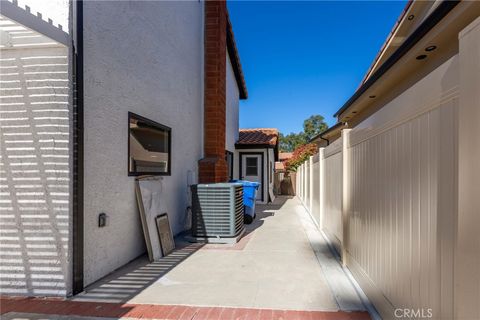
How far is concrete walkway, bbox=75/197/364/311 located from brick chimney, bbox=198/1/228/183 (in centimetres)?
323

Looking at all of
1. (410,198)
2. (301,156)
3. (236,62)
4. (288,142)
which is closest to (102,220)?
(410,198)

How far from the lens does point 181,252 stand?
5562mm

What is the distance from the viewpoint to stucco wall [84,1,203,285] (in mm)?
3939

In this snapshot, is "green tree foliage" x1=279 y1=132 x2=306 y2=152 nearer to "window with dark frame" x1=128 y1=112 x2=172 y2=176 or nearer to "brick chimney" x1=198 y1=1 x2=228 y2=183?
"brick chimney" x1=198 y1=1 x2=228 y2=183

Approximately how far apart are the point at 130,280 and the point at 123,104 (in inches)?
105

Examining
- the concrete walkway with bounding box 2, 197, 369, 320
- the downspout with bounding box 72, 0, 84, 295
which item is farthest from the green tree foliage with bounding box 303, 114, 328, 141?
the downspout with bounding box 72, 0, 84, 295

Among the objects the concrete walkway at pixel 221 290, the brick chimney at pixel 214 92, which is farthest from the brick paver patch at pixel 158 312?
the brick chimney at pixel 214 92

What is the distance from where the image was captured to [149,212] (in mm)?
5188

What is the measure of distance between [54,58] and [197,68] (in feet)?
17.1

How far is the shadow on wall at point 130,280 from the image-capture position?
3549 mm

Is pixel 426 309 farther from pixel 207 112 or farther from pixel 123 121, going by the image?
pixel 207 112

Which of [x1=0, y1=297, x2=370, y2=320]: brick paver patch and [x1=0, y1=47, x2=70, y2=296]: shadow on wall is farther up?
[x1=0, y1=47, x2=70, y2=296]: shadow on wall

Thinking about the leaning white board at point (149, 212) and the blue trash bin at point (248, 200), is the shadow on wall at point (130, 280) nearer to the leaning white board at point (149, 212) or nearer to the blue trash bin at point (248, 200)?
the leaning white board at point (149, 212)

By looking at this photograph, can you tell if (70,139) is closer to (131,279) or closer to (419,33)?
(131,279)
